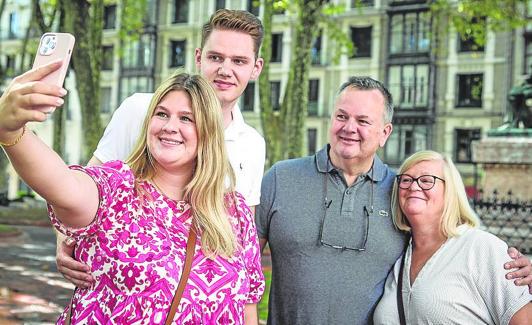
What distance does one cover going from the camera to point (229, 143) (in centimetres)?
375

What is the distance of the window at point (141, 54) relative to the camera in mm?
44781

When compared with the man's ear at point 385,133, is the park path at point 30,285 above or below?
below

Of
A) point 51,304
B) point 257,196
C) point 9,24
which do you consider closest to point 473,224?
point 257,196

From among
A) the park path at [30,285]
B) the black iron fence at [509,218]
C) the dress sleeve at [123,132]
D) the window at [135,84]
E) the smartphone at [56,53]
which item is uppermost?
the window at [135,84]

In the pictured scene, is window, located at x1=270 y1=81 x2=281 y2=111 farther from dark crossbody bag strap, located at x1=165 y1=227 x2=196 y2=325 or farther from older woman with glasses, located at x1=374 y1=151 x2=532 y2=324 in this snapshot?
dark crossbody bag strap, located at x1=165 y1=227 x2=196 y2=325

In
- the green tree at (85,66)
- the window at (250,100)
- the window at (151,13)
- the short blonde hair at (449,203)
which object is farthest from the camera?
the window at (151,13)

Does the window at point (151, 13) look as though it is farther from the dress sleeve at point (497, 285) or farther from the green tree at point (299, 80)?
the dress sleeve at point (497, 285)

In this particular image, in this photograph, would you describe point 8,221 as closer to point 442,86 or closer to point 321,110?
point 321,110

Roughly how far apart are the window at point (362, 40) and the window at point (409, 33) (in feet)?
4.61

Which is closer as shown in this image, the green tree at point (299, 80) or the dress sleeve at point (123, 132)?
the dress sleeve at point (123, 132)

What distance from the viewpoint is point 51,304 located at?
9.18 metres

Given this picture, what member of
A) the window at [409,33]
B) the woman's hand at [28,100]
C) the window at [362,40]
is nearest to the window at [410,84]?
the window at [409,33]

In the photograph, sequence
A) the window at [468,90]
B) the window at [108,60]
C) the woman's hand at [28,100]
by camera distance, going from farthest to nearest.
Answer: the window at [108,60]
the window at [468,90]
the woman's hand at [28,100]

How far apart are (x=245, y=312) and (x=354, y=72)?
36942 millimetres
